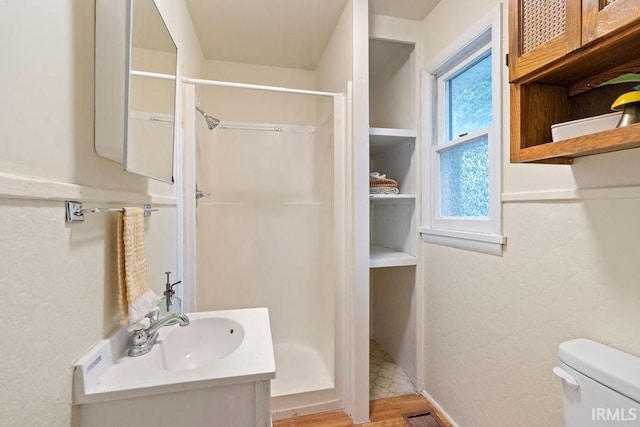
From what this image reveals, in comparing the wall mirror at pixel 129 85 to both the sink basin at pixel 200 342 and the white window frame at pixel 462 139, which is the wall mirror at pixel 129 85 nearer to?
the sink basin at pixel 200 342

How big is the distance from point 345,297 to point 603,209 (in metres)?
1.25

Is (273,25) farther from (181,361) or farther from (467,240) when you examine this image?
(181,361)

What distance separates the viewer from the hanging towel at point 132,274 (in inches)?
34.1

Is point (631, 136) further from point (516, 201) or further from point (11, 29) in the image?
point (11, 29)

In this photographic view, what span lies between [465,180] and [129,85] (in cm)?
→ 161

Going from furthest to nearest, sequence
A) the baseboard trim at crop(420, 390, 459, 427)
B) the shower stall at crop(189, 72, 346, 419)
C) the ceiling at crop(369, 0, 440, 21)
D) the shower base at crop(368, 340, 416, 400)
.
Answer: the shower stall at crop(189, 72, 346, 419), the shower base at crop(368, 340, 416, 400), the ceiling at crop(369, 0, 440, 21), the baseboard trim at crop(420, 390, 459, 427)

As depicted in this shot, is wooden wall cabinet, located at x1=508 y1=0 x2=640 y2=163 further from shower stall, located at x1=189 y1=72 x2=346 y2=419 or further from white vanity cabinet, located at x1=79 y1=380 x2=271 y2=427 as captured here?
shower stall, located at x1=189 y1=72 x2=346 y2=419

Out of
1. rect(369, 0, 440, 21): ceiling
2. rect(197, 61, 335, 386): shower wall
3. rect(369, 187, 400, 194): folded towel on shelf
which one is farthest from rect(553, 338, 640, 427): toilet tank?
rect(369, 0, 440, 21): ceiling

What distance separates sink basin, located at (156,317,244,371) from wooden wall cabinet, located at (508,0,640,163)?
126 cm

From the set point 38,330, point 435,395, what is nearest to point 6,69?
point 38,330

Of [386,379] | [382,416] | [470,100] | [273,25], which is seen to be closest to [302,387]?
[382,416]

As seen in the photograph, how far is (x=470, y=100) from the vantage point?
162 cm

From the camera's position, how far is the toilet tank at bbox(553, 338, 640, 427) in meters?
0.74

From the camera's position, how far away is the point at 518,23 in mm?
951
